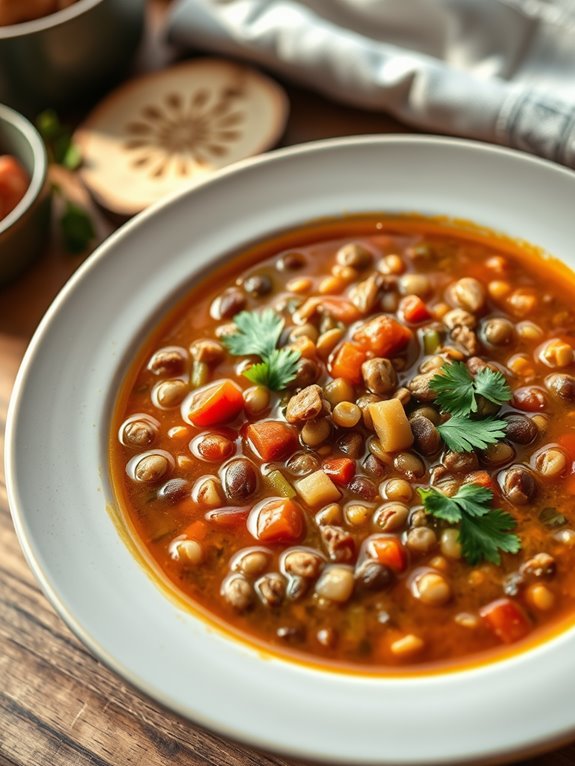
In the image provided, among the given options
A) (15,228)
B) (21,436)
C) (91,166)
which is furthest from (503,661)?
(91,166)

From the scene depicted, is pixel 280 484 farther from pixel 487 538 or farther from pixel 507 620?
pixel 507 620

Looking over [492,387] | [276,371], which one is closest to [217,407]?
[276,371]

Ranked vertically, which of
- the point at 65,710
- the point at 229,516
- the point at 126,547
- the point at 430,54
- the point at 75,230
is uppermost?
the point at 430,54

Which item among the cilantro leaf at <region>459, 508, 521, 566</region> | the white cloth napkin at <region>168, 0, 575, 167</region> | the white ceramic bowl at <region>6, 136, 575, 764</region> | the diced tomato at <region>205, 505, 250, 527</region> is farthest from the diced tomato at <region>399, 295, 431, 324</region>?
the white cloth napkin at <region>168, 0, 575, 167</region>

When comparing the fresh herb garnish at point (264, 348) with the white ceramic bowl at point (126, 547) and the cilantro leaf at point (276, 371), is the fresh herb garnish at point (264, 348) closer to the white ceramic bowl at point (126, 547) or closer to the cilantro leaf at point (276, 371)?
the cilantro leaf at point (276, 371)

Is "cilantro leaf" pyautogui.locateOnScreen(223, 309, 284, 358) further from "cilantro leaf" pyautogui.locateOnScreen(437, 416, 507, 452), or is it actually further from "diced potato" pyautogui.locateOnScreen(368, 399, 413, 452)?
"cilantro leaf" pyautogui.locateOnScreen(437, 416, 507, 452)

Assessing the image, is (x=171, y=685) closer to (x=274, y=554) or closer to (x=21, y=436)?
(x=274, y=554)

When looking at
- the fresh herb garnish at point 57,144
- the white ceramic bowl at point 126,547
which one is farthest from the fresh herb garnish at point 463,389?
the fresh herb garnish at point 57,144
